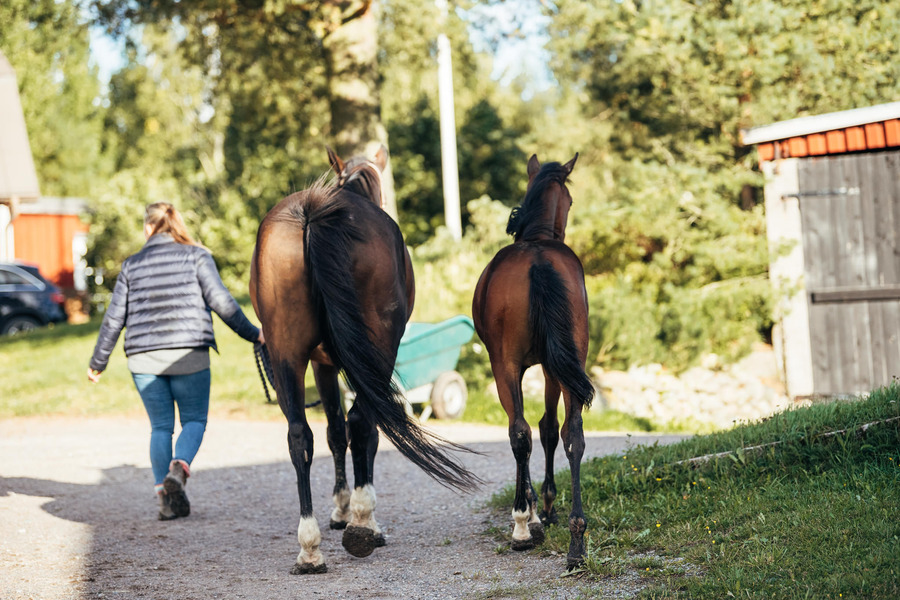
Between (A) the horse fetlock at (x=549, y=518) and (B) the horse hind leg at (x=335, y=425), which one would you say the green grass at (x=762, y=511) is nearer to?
(A) the horse fetlock at (x=549, y=518)

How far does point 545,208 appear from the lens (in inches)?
193

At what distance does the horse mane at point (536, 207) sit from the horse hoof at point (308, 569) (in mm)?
2031

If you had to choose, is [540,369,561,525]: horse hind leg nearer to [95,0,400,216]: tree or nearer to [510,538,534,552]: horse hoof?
[510,538,534,552]: horse hoof

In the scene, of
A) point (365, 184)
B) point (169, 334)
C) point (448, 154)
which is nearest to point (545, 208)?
point (365, 184)

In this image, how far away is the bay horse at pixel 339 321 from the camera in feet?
14.3

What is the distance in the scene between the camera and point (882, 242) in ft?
34.2

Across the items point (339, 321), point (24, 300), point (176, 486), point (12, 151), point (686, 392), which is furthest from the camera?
point (24, 300)

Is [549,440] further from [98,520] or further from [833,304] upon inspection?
[833,304]

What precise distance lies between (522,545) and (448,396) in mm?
5544

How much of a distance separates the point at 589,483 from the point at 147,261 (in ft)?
10.6

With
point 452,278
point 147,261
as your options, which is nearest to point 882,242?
point 452,278

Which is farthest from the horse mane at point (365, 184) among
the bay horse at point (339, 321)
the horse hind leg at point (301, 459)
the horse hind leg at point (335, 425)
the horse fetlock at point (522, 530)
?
A: the horse fetlock at point (522, 530)

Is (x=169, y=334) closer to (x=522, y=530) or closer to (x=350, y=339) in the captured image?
(x=350, y=339)

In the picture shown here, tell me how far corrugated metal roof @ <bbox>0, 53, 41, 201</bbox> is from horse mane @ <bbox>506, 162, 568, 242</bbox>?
6.28 meters
